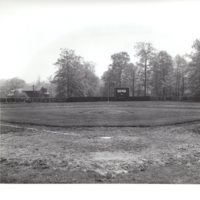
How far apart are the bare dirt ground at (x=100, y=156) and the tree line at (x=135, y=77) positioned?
2766 millimetres

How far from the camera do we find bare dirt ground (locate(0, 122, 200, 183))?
5.35 m

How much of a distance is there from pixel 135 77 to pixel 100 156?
45.1 feet

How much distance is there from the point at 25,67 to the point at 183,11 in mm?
4158

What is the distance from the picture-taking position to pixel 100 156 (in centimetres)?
668

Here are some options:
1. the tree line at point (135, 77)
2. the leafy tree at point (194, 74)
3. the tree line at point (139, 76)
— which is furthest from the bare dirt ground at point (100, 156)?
the leafy tree at point (194, 74)

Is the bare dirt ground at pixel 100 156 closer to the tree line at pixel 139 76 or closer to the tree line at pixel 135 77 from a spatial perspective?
the tree line at pixel 135 77

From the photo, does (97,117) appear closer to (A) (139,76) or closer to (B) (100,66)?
(A) (139,76)

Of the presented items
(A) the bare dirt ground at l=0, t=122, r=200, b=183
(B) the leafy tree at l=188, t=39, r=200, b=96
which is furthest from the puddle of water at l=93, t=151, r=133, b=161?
(B) the leafy tree at l=188, t=39, r=200, b=96

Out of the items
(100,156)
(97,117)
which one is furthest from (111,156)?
(97,117)

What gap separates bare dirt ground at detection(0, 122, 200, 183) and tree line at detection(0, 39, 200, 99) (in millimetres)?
2766

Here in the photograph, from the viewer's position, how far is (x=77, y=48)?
24.0ft

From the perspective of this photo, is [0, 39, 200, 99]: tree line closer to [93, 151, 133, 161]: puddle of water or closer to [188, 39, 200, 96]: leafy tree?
[188, 39, 200, 96]: leafy tree

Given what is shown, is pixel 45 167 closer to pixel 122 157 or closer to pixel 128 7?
pixel 122 157
